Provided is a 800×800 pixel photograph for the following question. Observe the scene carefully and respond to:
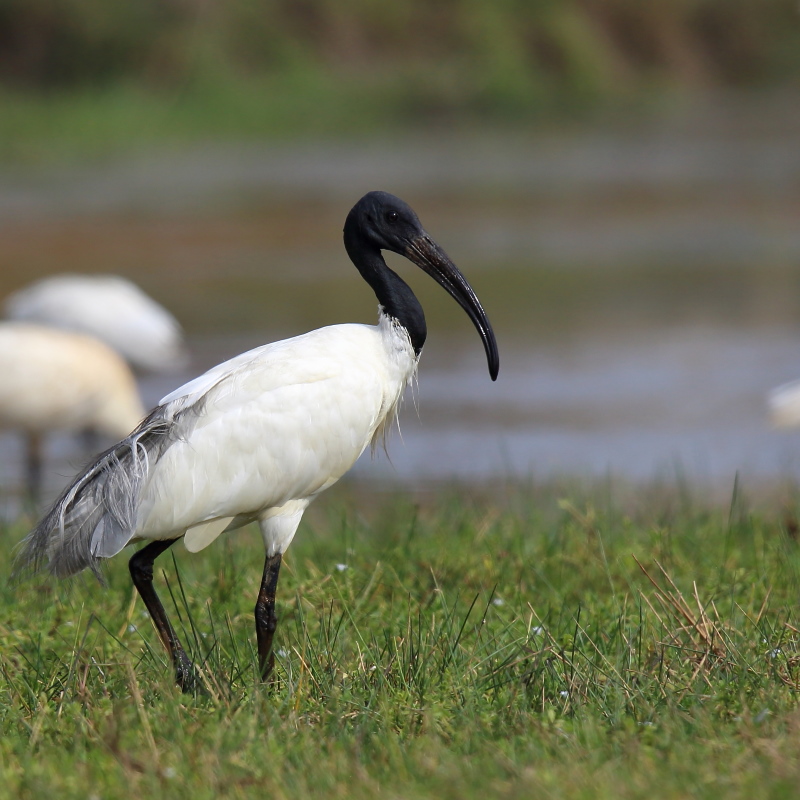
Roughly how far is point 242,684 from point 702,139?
2489 centimetres

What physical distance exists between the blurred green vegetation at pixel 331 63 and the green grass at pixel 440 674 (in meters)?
19.2

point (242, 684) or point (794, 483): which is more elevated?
point (242, 684)

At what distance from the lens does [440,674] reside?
147 inches

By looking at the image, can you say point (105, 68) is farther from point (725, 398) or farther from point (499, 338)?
point (725, 398)

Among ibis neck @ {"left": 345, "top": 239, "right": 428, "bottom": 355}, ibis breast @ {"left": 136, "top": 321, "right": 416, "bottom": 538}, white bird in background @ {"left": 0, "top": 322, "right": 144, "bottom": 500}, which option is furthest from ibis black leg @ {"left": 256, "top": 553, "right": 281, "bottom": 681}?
white bird in background @ {"left": 0, "top": 322, "right": 144, "bottom": 500}

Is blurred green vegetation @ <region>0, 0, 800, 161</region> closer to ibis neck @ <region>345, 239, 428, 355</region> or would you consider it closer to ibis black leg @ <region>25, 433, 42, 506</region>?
ibis black leg @ <region>25, 433, 42, 506</region>

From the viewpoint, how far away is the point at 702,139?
27406 millimetres

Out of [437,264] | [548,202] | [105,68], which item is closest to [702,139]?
[548,202]

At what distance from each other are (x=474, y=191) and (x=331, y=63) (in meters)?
14.2

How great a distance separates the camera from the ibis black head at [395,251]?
14.3 ft

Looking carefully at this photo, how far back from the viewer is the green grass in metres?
3.00

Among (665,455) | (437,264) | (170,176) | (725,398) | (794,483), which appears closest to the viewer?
(437,264)

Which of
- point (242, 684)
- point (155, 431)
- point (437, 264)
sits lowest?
point (242, 684)

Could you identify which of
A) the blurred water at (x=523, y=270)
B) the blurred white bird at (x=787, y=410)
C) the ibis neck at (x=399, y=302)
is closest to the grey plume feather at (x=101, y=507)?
the ibis neck at (x=399, y=302)
